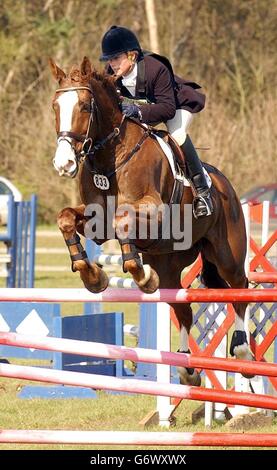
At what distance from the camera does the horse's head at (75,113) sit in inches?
227

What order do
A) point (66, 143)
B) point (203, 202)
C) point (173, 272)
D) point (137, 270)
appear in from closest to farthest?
point (66, 143) < point (137, 270) < point (203, 202) < point (173, 272)

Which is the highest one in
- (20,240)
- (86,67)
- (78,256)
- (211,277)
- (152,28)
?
(152,28)

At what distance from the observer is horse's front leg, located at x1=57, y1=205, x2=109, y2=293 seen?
5.96m

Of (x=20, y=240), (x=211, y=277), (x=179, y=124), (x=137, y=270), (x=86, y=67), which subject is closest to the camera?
(x=137, y=270)

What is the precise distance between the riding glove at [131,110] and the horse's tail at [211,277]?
4.51ft

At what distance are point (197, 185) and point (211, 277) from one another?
0.89 meters

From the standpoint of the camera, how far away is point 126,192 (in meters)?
6.34

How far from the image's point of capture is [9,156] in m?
33.7

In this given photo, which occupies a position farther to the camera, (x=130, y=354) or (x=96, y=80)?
(x=96, y=80)

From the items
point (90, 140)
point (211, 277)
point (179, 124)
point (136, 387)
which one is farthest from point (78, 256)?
point (211, 277)

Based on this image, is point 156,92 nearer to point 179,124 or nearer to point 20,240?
point 179,124

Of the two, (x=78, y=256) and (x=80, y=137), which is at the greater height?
(x=80, y=137)

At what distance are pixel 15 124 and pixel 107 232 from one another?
27.0m

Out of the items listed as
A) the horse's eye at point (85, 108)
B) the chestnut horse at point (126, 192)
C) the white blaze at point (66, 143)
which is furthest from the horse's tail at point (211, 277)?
the white blaze at point (66, 143)
